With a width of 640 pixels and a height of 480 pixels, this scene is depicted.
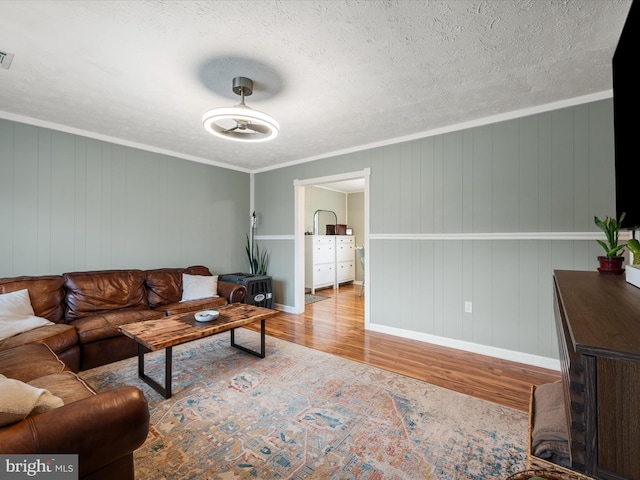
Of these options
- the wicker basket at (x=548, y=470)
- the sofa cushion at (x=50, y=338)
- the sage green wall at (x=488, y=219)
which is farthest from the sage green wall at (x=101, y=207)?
the wicker basket at (x=548, y=470)

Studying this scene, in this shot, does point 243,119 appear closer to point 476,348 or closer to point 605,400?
point 605,400

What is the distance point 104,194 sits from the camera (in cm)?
356

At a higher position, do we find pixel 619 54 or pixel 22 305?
pixel 619 54

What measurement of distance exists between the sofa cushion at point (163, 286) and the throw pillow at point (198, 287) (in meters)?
0.08

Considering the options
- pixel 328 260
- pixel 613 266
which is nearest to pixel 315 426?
pixel 613 266

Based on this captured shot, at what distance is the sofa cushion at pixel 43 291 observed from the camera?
2725mm

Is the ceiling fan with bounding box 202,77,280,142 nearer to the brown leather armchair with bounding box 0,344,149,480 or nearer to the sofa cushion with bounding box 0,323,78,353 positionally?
the brown leather armchair with bounding box 0,344,149,480

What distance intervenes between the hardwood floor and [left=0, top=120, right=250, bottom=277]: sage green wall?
6.16ft

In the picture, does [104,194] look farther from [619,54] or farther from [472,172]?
[619,54]

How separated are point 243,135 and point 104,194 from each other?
7.44 feet

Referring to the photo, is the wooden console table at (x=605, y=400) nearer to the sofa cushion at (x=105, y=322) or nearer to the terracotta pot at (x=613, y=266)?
the terracotta pot at (x=613, y=266)

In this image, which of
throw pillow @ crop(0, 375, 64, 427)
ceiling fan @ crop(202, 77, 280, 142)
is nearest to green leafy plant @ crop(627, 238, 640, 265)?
ceiling fan @ crop(202, 77, 280, 142)

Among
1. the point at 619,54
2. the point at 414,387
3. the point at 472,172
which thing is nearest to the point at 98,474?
the point at 414,387

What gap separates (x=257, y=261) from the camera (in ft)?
16.9
